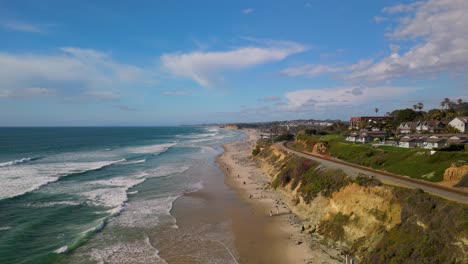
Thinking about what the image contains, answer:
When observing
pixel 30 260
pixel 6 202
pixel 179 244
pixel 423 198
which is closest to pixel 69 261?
pixel 30 260

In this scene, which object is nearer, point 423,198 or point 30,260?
point 423,198

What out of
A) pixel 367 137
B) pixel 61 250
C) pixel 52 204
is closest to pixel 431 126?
Result: pixel 367 137

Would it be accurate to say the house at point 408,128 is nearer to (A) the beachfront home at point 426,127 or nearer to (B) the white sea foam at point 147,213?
(A) the beachfront home at point 426,127

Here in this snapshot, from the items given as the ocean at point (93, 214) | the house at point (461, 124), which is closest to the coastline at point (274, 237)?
the ocean at point (93, 214)

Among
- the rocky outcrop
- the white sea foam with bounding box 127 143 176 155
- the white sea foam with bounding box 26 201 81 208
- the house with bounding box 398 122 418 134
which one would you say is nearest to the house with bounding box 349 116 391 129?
the house with bounding box 398 122 418 134

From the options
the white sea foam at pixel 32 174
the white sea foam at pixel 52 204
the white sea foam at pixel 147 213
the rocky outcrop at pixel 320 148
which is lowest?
the white sea foam at pixel 147 213

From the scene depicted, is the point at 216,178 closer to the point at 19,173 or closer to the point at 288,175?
the point at 288,175

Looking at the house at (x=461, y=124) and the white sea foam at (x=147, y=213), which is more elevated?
the house at (x=461, y=124)
